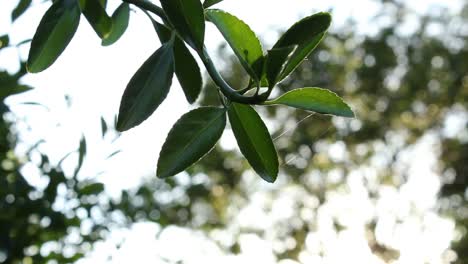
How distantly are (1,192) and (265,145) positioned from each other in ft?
3.41

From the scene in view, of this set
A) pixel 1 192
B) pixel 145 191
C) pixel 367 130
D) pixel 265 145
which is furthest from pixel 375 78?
pixel 265 145

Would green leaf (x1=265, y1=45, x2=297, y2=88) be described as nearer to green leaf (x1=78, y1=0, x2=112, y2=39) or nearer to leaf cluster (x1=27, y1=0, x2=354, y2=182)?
leaf cluster (x1=27, y1=0, x2=354, y2=182)

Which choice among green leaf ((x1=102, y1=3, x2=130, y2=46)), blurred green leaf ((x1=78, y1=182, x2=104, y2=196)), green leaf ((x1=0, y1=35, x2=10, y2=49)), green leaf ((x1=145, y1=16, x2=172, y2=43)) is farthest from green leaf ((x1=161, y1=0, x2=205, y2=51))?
blurred green leaf ((x1=78, y1=182, x2=104, y2=196))

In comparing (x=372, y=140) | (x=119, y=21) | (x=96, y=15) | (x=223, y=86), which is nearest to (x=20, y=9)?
(x=119, y=21)

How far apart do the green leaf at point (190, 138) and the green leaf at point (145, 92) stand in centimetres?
4

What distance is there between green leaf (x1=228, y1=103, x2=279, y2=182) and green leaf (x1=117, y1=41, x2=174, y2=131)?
0.08 meters

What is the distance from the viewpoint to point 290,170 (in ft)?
32.7

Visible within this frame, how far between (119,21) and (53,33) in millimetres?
201

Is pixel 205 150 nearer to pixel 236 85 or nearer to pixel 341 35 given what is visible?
pixel 236 85

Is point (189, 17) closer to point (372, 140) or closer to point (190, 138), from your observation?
point (190, 138)

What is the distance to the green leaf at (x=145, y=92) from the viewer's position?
2.26 feet

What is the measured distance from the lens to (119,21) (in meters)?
0.96

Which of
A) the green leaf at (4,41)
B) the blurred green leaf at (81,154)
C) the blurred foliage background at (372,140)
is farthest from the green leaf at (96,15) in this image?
the blurred foliage background at (372,140)

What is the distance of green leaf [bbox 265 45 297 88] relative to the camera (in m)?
0.57
